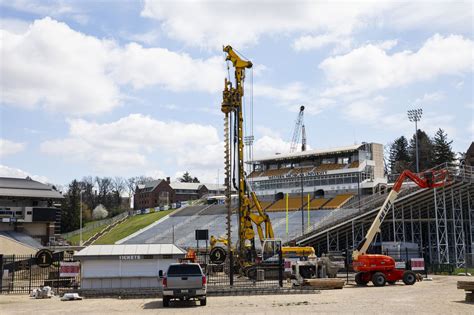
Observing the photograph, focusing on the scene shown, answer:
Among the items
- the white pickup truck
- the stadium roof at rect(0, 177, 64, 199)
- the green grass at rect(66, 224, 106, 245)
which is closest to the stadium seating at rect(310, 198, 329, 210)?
the stadium roof at rect(0, 177, 64, 199)

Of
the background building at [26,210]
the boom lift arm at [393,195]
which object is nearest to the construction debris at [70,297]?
the boom lift arm at [393,195]

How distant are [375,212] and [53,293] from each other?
117 ft

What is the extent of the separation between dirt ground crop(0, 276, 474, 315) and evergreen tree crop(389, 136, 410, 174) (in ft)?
370

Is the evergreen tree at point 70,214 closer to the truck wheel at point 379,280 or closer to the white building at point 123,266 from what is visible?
the white building at point 123,266

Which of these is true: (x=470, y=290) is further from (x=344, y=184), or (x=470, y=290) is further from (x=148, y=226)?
(x=148, y=226)

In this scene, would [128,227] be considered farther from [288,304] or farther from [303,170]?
[288,304]

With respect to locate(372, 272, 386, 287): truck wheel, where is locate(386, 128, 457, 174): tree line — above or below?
above

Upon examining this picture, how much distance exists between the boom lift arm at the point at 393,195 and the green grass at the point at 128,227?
57177 millimetres

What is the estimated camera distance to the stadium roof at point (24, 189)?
7131 cm

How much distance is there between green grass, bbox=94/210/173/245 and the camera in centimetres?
9469

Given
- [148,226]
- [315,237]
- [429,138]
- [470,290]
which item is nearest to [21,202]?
[148,226]

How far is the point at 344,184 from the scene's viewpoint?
82.6 m

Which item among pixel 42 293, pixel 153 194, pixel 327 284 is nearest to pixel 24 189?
pixel 42 293

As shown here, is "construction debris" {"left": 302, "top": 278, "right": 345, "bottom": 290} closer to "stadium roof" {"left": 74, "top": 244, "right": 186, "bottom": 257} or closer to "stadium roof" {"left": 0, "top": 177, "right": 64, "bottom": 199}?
"stadium roof" {"left": 74, "top": 244, "right": 186, "bottom": 257}
